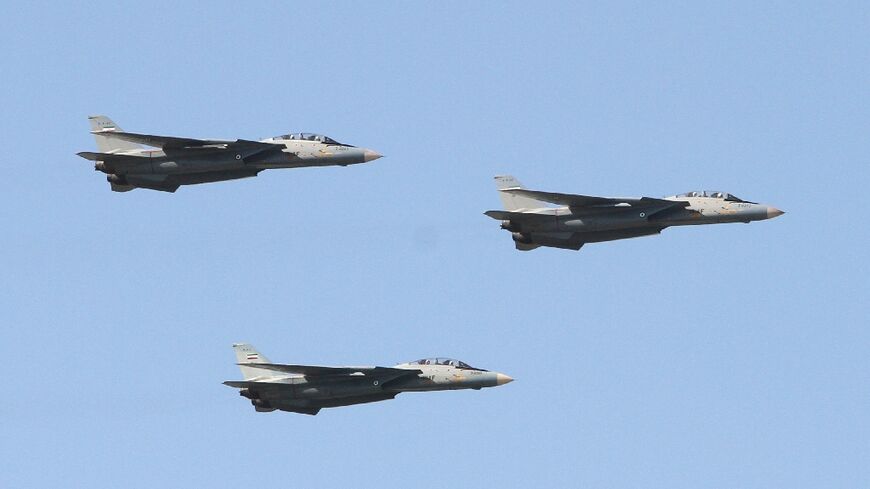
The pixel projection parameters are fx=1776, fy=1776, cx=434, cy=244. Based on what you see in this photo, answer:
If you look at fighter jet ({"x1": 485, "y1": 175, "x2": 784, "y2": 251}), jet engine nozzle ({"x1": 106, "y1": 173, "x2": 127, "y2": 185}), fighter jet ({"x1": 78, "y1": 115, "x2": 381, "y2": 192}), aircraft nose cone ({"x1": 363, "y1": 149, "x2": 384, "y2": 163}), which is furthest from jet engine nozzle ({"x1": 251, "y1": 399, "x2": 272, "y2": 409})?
fighter jet ({"x1": 485, "y1": 175, "x2": 784, "y2": 251})

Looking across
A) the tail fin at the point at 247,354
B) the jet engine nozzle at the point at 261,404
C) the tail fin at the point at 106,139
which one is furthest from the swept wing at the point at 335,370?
the tail fin at the point at 106,139

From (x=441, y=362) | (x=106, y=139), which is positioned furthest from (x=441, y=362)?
(x=106, y=139)

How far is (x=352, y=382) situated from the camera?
82.6 metres

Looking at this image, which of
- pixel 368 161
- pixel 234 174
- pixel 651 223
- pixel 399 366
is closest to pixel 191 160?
pixel 234 174

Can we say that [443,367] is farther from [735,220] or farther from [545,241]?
[735,220]

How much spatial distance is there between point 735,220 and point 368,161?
56.2ft

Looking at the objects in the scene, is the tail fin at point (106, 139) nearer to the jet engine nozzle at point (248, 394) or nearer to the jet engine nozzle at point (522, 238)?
the jet engine nozzle at point (248, 394)

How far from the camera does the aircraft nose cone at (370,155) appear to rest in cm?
8131

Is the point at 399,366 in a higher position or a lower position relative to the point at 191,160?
lower

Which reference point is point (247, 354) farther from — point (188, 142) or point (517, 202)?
point (517, 202)

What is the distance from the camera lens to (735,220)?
269 ft

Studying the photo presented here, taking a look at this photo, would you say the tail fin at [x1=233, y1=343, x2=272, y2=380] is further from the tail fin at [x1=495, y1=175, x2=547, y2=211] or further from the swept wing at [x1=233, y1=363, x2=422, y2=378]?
the tail fin at [x1=495, y1=175, x2=547, y2=211]

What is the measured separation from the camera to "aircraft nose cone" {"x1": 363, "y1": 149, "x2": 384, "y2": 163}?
8131cm

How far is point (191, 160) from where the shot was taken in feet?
266
